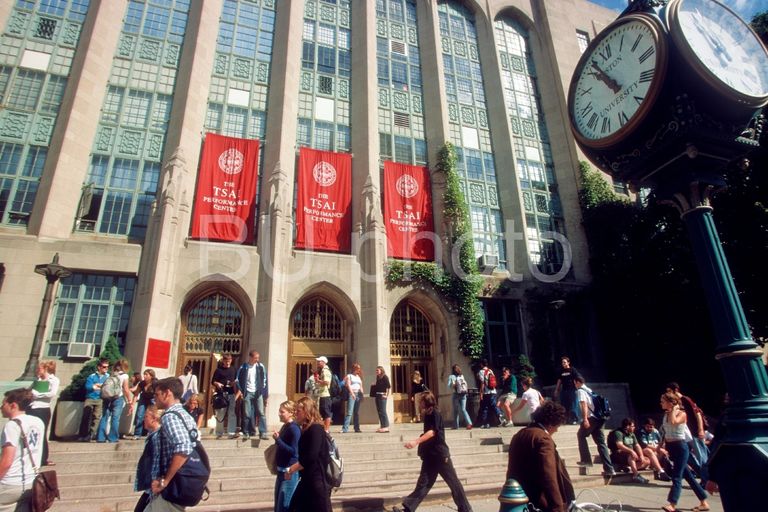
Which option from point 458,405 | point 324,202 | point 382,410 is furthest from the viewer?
point 324,202

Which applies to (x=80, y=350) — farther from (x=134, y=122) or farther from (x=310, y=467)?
(x=310, y=467)

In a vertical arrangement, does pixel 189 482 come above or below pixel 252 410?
below

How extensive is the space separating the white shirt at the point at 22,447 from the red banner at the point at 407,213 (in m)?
15.0

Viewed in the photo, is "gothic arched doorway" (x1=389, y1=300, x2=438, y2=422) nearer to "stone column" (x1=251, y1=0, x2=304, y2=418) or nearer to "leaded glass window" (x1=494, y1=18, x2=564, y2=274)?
"stone column" (x1=251, y1=0, x2=304, y2=418)

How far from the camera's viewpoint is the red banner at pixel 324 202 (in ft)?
60.0

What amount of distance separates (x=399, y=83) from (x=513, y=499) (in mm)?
23136

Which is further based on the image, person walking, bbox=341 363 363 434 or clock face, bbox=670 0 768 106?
person walking, bbox=341 363 363 434

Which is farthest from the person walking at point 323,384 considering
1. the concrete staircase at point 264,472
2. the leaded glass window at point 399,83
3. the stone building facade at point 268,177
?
the leaded glass window at point 399,83

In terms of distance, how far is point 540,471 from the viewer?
3.67 meters

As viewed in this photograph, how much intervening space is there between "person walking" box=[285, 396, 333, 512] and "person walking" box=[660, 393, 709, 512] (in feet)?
18.2

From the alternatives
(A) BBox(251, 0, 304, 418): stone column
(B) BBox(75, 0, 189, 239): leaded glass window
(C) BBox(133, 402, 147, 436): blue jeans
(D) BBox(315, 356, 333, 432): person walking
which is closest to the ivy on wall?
(A) BBox(251, 0, 304, 418): stone column

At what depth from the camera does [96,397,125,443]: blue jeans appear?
11.0 m

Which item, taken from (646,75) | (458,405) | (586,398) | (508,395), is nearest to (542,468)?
(646,75)

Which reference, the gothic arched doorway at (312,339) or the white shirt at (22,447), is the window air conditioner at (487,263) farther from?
the white shirt at (22,447)
